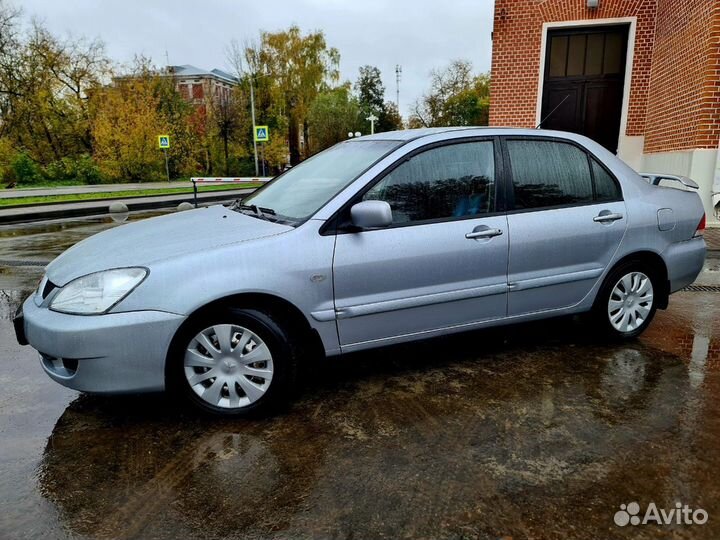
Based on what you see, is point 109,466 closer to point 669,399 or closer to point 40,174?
point 669,399

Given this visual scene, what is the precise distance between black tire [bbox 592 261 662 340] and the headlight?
3177 mm

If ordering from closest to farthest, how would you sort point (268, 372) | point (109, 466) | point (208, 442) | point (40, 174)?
point (109, 466)
point (208, 442)
point (268, 372)
point (40, 174)

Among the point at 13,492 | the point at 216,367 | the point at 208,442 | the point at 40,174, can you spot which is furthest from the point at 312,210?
the point at 40,174

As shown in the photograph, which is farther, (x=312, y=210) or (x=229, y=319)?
(x=312, y=210)

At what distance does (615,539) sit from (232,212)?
2885 millimetres

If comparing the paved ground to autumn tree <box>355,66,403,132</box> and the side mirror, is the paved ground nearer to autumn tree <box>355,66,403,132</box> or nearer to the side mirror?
the side mirror

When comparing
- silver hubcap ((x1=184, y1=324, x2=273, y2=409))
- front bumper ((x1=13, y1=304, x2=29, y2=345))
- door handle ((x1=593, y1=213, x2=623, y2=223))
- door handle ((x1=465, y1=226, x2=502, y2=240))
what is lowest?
silver hubcap ((x1=184, y1=324, x2=273, y2=409))

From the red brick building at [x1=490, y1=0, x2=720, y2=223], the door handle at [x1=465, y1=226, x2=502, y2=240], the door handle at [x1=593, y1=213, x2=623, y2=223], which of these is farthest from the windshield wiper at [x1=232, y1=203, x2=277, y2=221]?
the red brick building at [x1=490, y1=0, x2=720, y2=223]

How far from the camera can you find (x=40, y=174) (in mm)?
31750

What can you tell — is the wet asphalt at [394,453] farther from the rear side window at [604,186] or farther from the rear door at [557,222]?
the rear side window at [604,186]

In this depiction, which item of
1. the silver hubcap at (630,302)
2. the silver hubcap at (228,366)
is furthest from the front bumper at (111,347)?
the silver hubcap at (630,302)

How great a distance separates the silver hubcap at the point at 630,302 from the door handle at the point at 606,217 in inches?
18.5

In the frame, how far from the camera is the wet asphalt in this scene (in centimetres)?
217

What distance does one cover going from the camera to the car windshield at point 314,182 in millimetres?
3299
